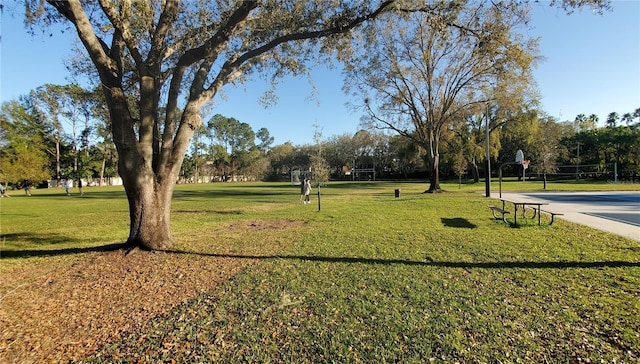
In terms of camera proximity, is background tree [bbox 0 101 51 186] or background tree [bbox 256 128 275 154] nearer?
background tree [bbox 0 101 51 186]

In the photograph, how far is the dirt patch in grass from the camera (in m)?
3.33

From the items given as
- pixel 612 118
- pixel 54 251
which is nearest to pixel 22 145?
pixel 54 251

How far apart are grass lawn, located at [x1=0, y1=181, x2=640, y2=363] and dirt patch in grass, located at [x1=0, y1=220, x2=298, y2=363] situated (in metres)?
0.03

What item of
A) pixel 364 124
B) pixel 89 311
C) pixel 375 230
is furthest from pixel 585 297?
pixel 364 124

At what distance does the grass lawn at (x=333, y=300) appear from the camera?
120 inches

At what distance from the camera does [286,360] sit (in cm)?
287

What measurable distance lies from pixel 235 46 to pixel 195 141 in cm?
7509

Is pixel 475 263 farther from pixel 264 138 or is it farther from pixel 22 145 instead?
pixel 264 138

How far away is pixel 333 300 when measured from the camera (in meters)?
4.18

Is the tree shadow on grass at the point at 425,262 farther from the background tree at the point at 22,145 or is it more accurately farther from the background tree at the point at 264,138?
the background tree at the point at 264,138

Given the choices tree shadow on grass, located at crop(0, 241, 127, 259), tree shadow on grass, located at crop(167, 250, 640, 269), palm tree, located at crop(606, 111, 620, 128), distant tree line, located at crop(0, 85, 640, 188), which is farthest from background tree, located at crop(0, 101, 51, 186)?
palm tree, located at crop(606, 111, 620, 128)

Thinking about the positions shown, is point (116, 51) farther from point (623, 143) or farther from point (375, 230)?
point (623, 143)

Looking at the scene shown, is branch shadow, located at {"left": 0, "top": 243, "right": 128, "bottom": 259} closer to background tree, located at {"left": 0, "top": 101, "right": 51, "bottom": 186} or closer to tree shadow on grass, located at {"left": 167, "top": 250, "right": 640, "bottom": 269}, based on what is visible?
tree shadow on grass, located at {"left": 167, "top": 250, "right": 640, "bottom": 269}

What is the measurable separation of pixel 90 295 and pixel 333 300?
A: 3704mm
